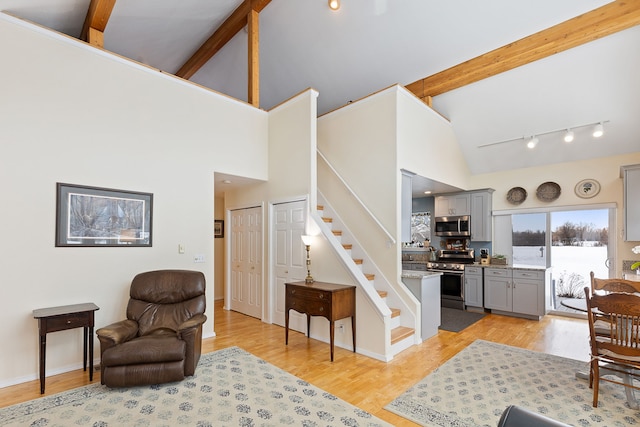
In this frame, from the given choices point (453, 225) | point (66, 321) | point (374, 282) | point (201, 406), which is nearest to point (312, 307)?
point (374, 282)

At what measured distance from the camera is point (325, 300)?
3742 millimetres

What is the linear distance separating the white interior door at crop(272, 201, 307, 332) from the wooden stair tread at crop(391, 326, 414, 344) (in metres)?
1.30

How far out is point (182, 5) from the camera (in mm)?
4660

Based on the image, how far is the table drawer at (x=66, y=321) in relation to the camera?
2.96 metres

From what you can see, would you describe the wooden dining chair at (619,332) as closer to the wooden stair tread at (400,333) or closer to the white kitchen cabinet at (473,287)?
the wooden stair tread at (400,333)

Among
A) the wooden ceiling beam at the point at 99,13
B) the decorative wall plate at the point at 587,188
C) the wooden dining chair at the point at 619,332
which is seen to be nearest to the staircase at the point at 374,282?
the wooden dining chair at the point at 619,332

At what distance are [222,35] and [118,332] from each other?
536 centimetres

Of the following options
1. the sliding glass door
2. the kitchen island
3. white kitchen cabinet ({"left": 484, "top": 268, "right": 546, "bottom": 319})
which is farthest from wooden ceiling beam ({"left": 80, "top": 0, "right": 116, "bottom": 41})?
the sliding glass door

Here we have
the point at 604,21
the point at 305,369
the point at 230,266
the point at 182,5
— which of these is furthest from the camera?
the point at 230,266

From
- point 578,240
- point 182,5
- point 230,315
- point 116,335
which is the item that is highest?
point 182,5

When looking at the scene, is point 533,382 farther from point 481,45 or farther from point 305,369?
point 481,45

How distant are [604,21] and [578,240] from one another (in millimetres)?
3684

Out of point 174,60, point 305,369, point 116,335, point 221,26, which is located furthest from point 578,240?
point 174,60

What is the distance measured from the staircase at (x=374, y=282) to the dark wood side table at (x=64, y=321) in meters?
2.84
